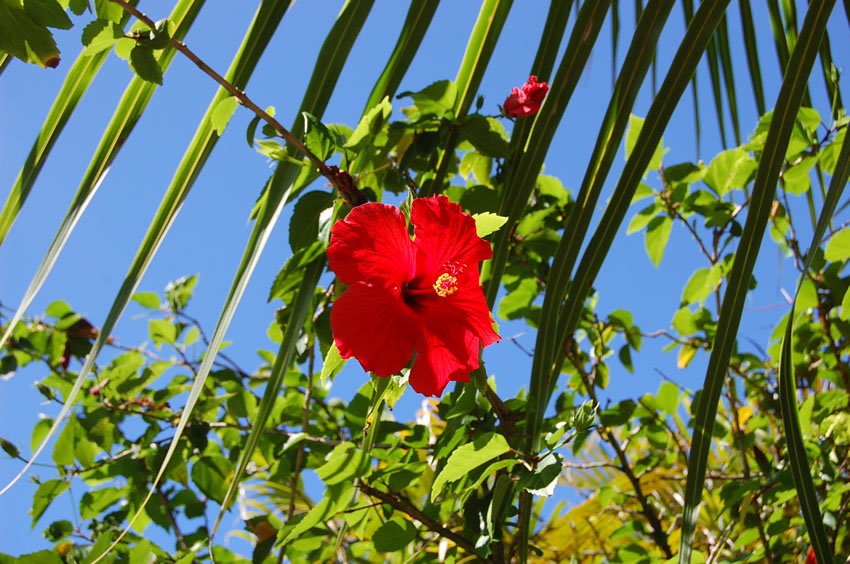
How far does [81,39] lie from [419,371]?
0.48m

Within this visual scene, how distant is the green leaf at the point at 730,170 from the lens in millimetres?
1466

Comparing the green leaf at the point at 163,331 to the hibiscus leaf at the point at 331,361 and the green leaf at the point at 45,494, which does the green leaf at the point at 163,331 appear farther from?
the hibiscus leaf at the point at 331,361

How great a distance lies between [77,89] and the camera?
3.05 feet

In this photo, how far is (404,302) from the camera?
671mm

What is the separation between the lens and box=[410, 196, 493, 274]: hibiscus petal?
25.4 inches

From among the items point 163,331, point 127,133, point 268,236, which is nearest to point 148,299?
point 163,331

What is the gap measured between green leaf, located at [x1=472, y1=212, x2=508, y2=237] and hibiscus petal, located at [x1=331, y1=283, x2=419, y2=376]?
0.28ft

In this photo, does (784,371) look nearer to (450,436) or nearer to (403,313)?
(403,313)

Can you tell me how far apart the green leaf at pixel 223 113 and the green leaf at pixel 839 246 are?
98cm

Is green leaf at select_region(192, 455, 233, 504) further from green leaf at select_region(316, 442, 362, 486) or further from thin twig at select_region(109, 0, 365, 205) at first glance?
thin twig at select_region(109, 0, 365, 205)

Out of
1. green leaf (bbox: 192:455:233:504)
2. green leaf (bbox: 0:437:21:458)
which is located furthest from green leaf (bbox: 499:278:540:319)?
green leaf (bbox: 0:437:21:458)

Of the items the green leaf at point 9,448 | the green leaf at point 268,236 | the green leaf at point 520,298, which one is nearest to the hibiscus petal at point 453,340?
the green leaf at point 268,236

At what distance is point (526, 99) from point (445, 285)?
0.43 metres

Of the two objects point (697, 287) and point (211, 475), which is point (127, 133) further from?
point (697, 287)
